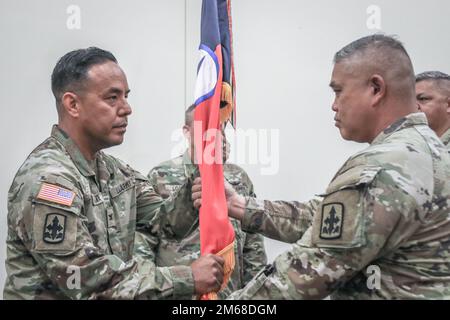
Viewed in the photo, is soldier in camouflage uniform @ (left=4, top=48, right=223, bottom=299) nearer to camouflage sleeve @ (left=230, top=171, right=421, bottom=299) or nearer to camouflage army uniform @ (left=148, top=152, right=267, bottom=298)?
camouflage sleeve @ (left=230, top=171, right=421, bottom=299)

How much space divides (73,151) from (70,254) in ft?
1.39

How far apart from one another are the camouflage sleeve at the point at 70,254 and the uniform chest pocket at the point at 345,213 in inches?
21.1

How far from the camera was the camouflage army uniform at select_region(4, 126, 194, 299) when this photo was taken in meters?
1.87

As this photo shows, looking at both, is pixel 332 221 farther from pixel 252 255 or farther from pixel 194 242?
pixel 252 255

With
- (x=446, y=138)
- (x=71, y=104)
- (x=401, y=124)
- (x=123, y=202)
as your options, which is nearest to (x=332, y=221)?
(x=401, y=124)

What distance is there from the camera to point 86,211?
2.08 meters

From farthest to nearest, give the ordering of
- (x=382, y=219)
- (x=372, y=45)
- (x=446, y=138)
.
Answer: (x=446, y=138)
(x=372, y=45)
(x=382, y=219)

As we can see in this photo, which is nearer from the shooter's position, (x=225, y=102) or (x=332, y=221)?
(x=332, y=221)

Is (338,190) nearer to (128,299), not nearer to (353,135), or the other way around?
(353,135)

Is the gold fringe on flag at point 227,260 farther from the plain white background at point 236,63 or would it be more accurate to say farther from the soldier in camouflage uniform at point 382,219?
the plain white background at point 236,63

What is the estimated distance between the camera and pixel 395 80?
1.93 m

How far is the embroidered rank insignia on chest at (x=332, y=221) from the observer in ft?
5.64

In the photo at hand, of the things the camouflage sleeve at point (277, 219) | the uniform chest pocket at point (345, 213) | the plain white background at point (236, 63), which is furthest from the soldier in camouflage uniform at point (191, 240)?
the uniform chest pocket at point (345, 213)

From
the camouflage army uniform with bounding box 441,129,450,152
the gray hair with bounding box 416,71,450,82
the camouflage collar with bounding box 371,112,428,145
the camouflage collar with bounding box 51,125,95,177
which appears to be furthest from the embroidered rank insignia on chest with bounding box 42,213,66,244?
the gray hair with bounding box 416,71,450,82
